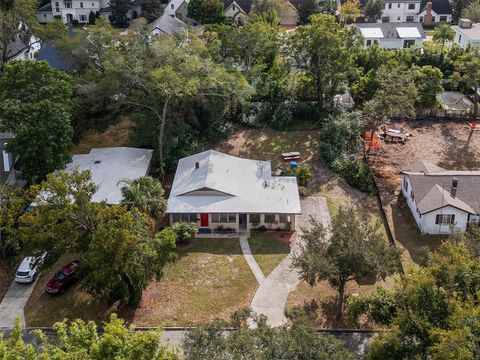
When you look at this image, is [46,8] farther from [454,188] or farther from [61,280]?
[454,188]

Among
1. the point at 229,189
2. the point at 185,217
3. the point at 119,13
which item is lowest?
the point at 185,217

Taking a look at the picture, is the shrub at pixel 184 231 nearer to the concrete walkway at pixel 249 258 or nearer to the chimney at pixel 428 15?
the concrete walkway at pixel 249 258

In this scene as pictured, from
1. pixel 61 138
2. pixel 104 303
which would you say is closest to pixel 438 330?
pixel 104 303

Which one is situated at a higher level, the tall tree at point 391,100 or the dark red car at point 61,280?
the tall tree at point 391,100

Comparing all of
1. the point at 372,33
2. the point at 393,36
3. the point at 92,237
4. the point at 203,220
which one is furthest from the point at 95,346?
the point at 393,36

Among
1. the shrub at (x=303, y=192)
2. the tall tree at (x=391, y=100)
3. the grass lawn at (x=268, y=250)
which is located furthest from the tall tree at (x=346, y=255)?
the tall tree at (x=391, y=100)
